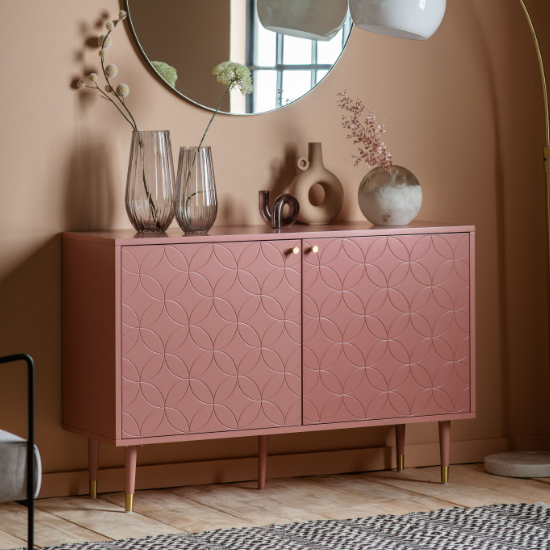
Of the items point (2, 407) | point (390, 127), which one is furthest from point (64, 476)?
point (390, 127)

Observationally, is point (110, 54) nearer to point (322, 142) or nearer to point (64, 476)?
point (322, 142)

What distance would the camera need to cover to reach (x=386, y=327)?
319cm

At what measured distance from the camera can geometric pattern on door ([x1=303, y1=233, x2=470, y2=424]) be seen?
3.12 metres

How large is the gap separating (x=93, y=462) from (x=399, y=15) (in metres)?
1.72

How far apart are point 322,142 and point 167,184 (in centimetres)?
68

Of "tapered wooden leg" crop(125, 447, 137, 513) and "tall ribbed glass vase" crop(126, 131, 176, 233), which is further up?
"tall ribbed glass vase" crop(126, 131, 176, 233)

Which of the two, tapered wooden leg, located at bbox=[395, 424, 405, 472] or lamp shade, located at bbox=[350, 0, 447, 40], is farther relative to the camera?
tapered wooden leg, located at bbox=[395, 424, 405, 472]

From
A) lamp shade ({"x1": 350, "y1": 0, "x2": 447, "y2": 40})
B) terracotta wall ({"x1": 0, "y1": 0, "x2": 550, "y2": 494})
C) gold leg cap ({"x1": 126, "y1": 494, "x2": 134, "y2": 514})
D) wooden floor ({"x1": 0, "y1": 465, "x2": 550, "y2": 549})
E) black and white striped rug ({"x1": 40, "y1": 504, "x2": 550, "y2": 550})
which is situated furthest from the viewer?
terracotta wall ({"x1": 0, "y1": 0, "x2": 550, "y2": 494})

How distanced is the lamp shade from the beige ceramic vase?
88cm

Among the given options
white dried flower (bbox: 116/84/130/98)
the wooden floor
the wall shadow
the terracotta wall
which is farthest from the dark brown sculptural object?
the wooden floor

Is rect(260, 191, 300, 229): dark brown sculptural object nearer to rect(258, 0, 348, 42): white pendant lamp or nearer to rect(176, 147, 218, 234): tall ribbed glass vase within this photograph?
rect(176, 147, 218, 234): tall ribbed glass vase

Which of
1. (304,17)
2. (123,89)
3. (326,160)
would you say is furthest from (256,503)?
(304,17)

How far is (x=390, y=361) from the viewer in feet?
10.5

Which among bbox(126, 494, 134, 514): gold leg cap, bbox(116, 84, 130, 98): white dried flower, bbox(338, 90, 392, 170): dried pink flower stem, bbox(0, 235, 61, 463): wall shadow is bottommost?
bbox(126, 494, 134, 514): gold leg cap
